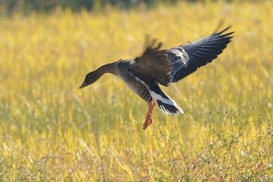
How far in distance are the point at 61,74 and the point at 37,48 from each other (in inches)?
77.0

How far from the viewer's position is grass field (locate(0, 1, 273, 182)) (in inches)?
202

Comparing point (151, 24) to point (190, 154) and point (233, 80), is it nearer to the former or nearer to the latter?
point (233, 80)

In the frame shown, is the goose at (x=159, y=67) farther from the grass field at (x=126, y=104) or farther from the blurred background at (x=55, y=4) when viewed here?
the blurred background at (x=55, y=4)

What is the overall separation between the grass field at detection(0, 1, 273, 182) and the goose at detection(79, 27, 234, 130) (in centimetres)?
23

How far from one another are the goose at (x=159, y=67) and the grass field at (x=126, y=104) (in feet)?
0.75

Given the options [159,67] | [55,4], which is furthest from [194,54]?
[55,4]

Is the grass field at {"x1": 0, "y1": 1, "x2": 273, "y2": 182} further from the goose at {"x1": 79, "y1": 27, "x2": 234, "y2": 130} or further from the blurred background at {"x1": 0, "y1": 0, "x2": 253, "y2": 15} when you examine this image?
the blurred background at {"x1": 0, "y1": 0, "x2": 253, "y2": 15}

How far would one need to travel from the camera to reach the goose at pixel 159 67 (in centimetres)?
486

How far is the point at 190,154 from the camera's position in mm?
5508

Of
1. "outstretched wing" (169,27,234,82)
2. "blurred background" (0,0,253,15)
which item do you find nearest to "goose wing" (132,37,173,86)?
"outstretched wing" (169,27,234,82)

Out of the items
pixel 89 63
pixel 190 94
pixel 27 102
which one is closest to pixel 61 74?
pixel 89 63

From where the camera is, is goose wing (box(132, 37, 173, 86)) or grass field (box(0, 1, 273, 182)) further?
grass field (box(0, 1, 273, 182))

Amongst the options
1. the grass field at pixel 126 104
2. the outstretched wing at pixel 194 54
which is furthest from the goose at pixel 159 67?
the grass field at pixel 126 104

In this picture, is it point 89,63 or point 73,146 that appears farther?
point 89,63
